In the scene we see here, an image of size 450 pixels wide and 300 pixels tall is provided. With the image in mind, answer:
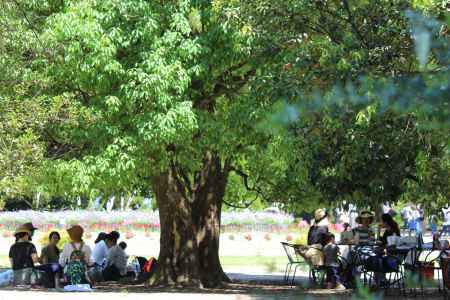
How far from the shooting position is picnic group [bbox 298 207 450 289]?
14.9 metres

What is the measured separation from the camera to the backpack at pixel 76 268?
1623 centimetres

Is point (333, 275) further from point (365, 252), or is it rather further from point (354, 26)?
point (354, 26)

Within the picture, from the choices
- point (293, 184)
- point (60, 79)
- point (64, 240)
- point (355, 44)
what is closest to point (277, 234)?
point (64, 240)

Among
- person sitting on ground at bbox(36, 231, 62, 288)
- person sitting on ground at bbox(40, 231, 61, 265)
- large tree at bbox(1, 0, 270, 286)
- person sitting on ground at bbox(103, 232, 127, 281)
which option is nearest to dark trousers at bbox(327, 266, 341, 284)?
large tree at bbox(1, 0, 270, 286)

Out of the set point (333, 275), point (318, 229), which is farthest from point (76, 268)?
point (333, 275)

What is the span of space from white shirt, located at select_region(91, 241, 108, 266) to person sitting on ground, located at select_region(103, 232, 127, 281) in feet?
0.32

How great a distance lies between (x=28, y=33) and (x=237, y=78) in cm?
434

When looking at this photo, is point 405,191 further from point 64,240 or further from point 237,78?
point 64,240

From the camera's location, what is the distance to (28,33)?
45.3ft

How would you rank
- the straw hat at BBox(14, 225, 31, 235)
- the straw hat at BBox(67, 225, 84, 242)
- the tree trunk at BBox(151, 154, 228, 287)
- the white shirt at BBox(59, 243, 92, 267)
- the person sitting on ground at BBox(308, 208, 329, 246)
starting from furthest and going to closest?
the tree trunk at BBox(151, 154, 228, 287) → the straw hat at BBox(14, 225, 31, 235) → the person sitting on ground at BBox(308, 208, 329, 246) → the white shirt at BBox(59, 243, 92, 267) → the straw hat at BBox(67, 225, 84, 242)

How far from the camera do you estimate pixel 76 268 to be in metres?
16.3

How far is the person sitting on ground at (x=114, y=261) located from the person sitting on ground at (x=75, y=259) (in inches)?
54.9

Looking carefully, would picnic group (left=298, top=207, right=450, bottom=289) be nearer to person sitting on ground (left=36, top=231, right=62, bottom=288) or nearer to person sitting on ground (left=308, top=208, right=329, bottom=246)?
person sitting on ground (left=308, top=208, right=329, bottom=246)

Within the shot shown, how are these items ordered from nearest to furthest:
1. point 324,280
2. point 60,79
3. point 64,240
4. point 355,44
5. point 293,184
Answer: point 355,44, point 60,79, point 324,280, point 293,184, point 64,240
